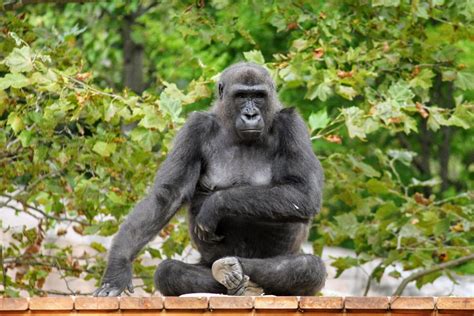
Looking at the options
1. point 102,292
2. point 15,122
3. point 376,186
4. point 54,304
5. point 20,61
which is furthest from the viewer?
point 376,186

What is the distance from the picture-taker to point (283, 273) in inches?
252

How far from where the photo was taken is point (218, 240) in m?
6.59

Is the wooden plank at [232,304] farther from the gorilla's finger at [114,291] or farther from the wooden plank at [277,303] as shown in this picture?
the gorilla's finger at [114,291]

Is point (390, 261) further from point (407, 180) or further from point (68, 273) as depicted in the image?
point (407, 180)

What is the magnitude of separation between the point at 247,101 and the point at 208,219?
2.30ft

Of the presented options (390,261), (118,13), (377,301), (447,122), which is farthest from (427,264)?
(118,13)

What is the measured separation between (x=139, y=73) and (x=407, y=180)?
4078 millimetres

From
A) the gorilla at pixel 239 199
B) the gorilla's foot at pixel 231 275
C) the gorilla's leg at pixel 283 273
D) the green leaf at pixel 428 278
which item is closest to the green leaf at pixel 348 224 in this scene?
the green leaf at pixel 428 278

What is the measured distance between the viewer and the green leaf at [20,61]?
7711mm

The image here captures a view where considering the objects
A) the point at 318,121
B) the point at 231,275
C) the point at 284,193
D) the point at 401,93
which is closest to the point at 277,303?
the point at 231,275

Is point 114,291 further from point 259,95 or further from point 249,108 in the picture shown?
point 259,95

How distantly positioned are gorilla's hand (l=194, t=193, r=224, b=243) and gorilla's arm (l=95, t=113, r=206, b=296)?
0.20 metres

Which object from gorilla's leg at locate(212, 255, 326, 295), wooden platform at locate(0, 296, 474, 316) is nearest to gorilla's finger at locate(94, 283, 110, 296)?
gorilla's leg at locate(212, 255, 326, 295)

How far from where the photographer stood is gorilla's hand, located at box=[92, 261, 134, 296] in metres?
6.11
